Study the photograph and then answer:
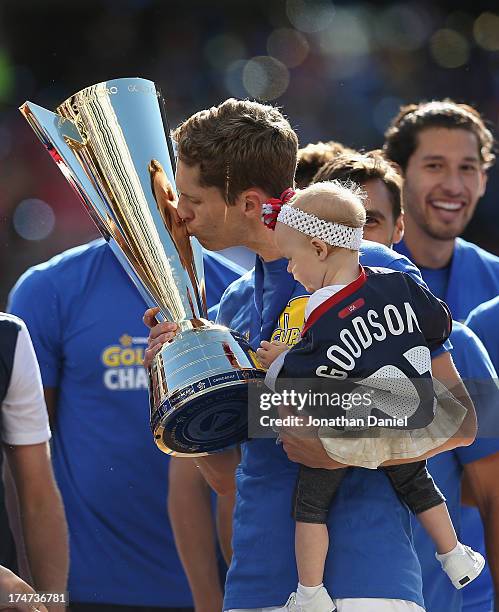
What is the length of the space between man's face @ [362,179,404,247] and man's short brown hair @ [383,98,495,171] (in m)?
1.38

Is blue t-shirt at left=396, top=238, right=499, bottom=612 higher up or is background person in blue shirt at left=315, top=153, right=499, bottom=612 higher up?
blue t-shirt at left=396, top=238, right=499, bottom=612

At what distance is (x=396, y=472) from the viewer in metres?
2.58

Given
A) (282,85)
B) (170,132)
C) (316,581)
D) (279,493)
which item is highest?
(282,85)

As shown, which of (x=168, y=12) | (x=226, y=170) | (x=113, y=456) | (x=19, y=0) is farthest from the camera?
(x=168, y=12)

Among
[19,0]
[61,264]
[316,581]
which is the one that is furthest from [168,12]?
[316,581]

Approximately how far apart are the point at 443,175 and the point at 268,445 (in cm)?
264

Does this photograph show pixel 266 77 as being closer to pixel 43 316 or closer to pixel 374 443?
pixel 43 316

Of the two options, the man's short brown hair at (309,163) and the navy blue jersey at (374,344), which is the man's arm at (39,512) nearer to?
the navy blue jersey at (374,344)

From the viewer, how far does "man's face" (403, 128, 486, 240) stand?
5.01 m

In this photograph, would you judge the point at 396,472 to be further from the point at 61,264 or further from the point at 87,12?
the point at 87,12

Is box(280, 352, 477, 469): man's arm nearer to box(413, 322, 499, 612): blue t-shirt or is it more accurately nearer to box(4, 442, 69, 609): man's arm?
box(413, 322, 499, 612): blue t-shirt

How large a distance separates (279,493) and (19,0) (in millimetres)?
9600

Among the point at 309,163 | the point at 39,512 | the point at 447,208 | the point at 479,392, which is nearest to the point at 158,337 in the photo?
the point at 39,512

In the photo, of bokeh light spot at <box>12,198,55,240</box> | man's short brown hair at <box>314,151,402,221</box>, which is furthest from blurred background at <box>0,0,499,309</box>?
man's short brown hair at <box>314,151,402,221</box>
